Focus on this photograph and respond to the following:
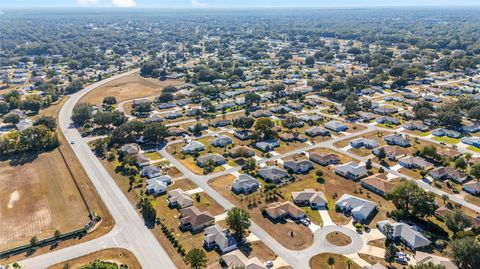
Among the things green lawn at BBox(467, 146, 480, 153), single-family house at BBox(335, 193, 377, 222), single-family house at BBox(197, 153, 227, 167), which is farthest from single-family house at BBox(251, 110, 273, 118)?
green lawn at BBox(467, 146, 480, 153)

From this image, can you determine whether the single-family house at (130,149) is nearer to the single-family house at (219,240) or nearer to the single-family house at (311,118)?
the single-family house at (219,240)

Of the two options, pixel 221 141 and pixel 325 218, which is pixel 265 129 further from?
pixel 325 218

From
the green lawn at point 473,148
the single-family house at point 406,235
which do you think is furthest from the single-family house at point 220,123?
the green lawn at point 473,148

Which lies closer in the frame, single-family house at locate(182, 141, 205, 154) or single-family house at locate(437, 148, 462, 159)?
single-family house at locate(437, 148, 462, 159)

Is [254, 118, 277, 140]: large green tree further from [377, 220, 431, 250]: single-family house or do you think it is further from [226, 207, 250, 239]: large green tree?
[377, 220, 431, 250]: single-family house

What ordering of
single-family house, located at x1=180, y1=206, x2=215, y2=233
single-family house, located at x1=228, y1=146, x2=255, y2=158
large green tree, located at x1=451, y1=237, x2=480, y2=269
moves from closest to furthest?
large green tree, located at x1=451, y1=237, x2=480, y2=269 < single-family house, located at x1=180, y1=206, x2=215, y2=233 < single-family house, located at x1=228, y1=146, x2=255, y2=158

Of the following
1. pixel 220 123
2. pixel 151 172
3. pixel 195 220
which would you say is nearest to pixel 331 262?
pixel 195 220

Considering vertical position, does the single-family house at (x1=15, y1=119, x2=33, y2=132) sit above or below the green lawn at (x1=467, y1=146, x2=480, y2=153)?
below
